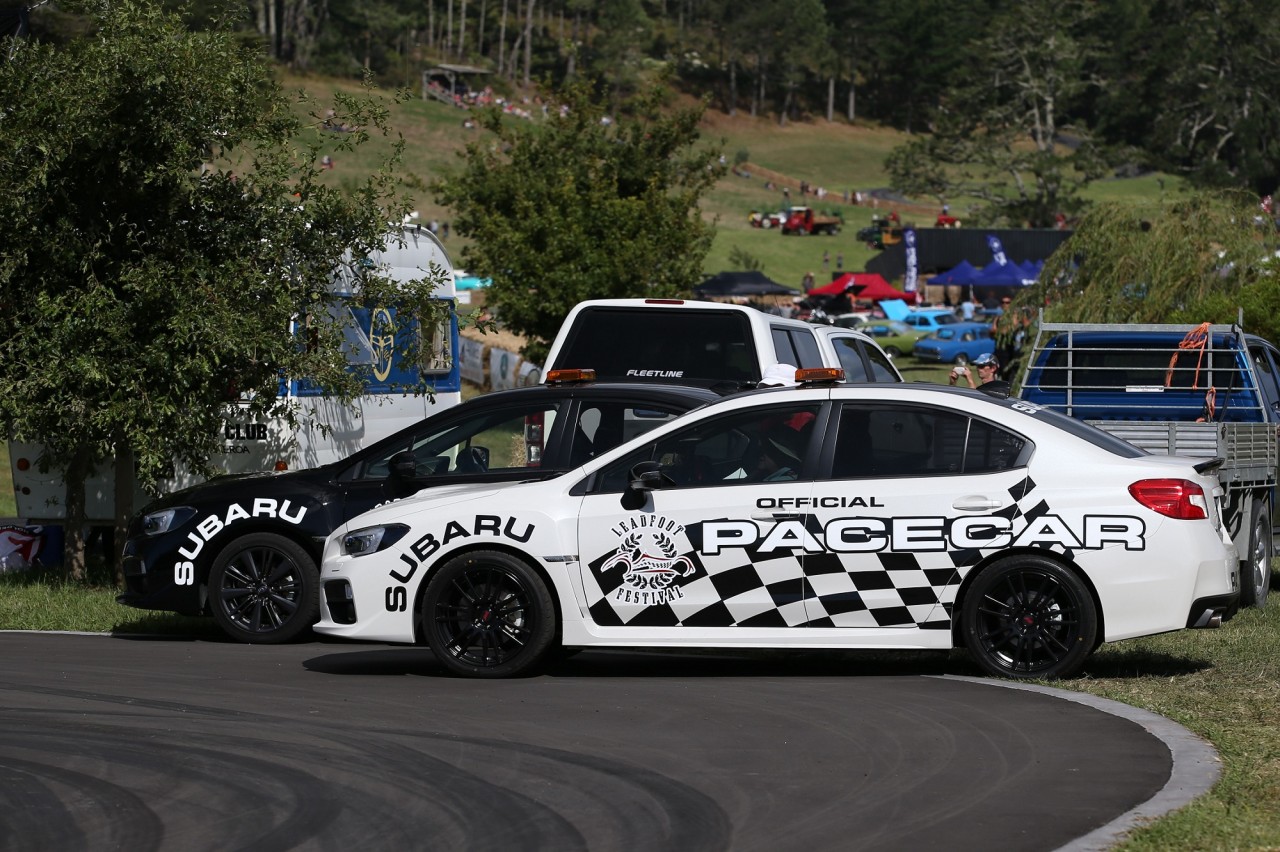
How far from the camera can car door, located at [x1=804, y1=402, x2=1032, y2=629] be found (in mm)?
8703

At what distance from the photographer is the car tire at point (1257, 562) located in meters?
10.7

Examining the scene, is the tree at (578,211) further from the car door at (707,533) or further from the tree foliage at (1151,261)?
the car door at (707,533)

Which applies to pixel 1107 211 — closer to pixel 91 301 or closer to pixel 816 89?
pixel 91 301

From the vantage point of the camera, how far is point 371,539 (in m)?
9.38

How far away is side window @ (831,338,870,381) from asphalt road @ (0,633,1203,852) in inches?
218

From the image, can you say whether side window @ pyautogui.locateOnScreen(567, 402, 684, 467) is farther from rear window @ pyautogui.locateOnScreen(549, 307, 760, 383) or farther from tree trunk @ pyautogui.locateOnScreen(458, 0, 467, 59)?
tree trunk @ pyautogui.locateOnScreen(458, 0, 467, 59)

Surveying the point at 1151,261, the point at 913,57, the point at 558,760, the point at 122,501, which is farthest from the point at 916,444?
the point at 913,57

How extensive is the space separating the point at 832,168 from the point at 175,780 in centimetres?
13849

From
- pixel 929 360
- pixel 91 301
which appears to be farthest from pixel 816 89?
pixel 91 301

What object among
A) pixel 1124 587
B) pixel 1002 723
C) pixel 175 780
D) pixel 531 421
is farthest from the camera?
pixel 531 421

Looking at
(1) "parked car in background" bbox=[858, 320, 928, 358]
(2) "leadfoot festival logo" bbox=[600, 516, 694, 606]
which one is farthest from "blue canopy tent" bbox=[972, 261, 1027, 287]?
(2) "leadfoot festival logo" bbox=[600, 516, 694, 606]

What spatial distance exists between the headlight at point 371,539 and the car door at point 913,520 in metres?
2.24

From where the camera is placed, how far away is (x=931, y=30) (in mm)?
163250

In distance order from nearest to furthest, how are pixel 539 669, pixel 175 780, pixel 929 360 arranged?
pixel 175 780, pixel 539 669, pixel 929 360
